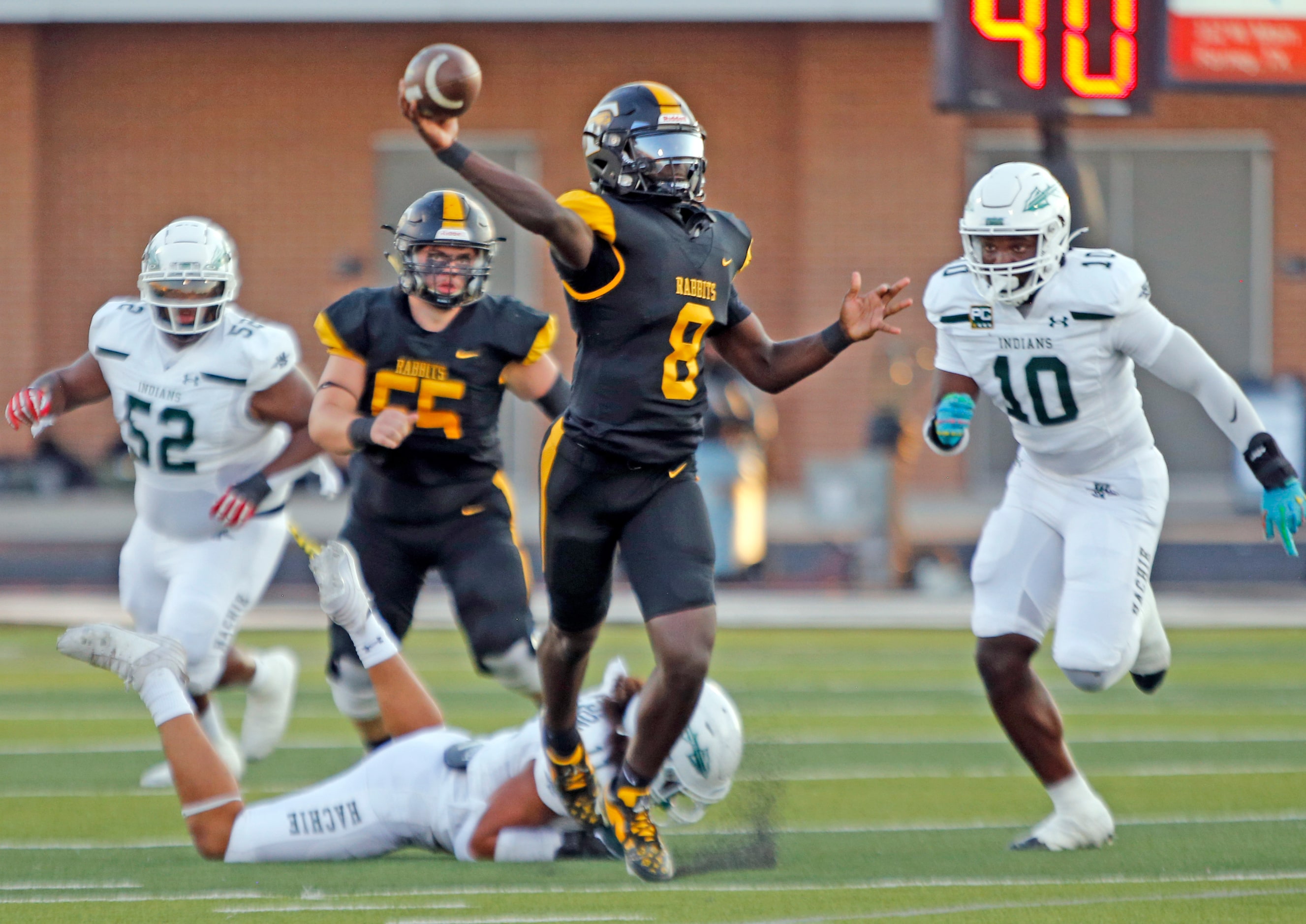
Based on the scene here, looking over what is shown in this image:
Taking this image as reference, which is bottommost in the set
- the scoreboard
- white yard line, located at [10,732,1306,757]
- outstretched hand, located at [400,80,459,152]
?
white yard line, located at [10,732,1306,757]

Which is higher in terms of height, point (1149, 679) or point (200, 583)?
point (200, 583)

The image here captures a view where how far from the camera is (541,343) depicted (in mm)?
5535

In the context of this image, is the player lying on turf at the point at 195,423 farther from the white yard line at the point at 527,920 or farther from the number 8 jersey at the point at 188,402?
the white yard line at the point at 527,920

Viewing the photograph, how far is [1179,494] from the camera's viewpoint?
16.4 meters

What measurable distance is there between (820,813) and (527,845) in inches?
55.3

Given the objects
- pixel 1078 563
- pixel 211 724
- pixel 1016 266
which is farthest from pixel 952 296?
pixel 211 724

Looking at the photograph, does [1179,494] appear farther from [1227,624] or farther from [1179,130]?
[1227,624]

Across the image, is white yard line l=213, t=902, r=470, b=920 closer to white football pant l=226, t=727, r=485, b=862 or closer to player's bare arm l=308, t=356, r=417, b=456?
white football pant l=226, t=727, r=485, b=862

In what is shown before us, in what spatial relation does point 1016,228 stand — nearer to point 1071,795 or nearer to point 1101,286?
point 1101,286

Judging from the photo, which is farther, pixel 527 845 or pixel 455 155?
pixel 527 845

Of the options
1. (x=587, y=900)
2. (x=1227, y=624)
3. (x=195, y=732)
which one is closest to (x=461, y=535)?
(x=195, y=732)

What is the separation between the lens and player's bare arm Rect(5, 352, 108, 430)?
5.30m

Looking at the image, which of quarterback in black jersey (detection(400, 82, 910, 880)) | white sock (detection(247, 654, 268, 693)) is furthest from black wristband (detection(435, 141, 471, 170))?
white sock (detection(247, 654, 268, 693))

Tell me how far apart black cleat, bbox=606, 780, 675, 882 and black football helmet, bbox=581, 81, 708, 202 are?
1436 mm
